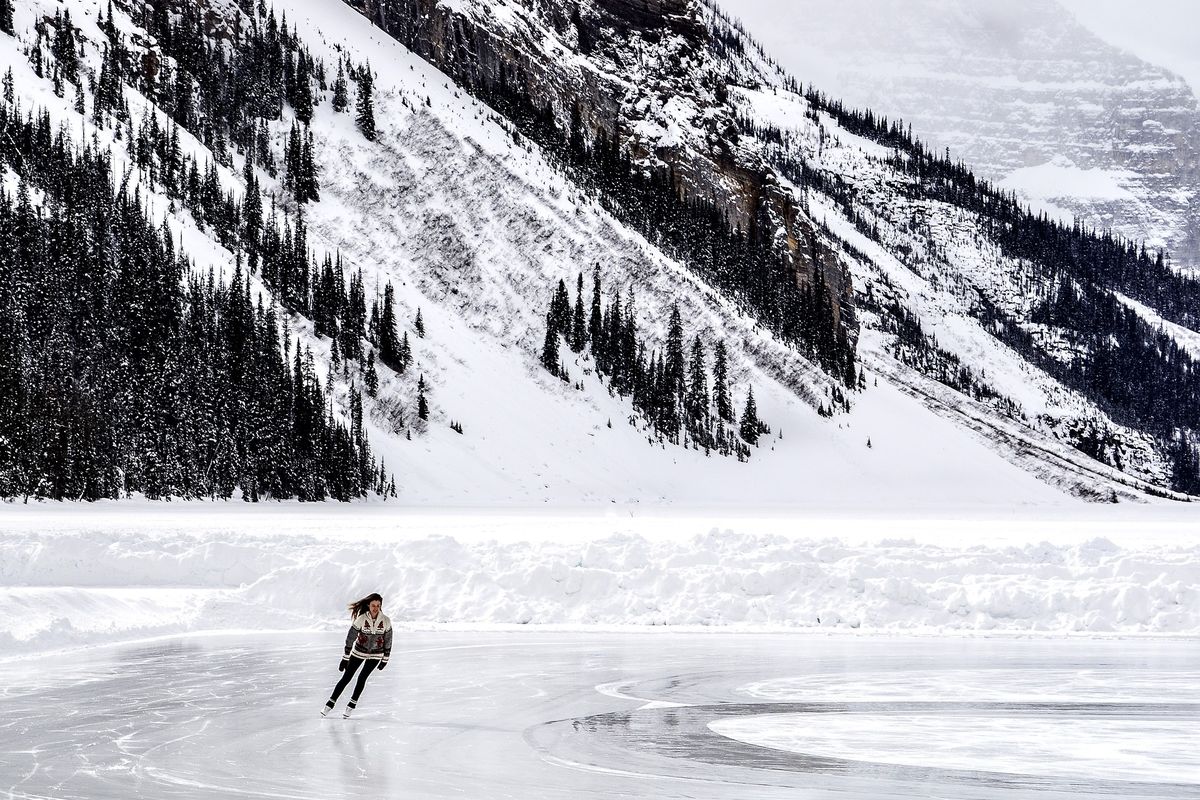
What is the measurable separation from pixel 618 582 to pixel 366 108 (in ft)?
396

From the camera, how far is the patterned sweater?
52.5 feet

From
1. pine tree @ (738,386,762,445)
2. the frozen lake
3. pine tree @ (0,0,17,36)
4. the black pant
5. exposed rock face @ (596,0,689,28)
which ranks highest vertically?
exposed rock face @ (596,0,689,28)

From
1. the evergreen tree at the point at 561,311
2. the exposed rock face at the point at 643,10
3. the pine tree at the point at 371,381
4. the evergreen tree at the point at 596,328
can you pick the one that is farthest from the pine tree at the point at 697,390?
the exposed rock face at the point at 643,10

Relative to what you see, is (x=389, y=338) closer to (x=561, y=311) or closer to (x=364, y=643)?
(x=561, y=311)

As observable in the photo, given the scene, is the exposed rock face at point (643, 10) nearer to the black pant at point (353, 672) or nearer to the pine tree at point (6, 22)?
the pine tree at point (6, 22)

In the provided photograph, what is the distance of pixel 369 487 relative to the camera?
294 feet

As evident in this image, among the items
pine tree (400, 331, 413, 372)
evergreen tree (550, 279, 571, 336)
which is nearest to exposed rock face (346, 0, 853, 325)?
evergreen tree (550, 279, 571, 336)

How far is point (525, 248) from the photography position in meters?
128

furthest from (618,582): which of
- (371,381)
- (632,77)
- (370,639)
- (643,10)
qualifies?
(643,10)

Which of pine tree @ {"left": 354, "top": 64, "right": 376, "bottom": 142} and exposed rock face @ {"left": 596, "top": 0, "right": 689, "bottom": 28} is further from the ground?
Answer: exposed rock face @ {"left": 596, "top": 0, "right": 689, "bottom": 28}

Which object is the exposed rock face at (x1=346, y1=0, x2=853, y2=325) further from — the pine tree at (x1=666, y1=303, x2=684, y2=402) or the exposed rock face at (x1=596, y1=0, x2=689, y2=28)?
the pine tree at (x1=666, y1=303, x2=684, y2=402)

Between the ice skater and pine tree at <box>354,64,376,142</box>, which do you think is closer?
the ice skater

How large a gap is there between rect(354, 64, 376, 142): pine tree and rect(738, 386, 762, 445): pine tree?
58.2m

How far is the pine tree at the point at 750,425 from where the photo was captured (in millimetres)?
116125
